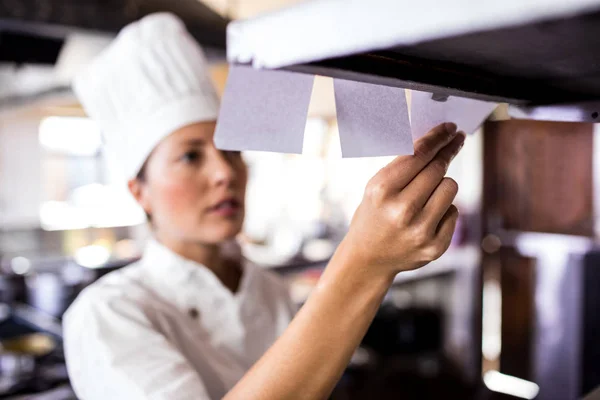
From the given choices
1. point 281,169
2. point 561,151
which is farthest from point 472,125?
point 281,169

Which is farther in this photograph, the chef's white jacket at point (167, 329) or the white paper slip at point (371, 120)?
the chef's white jacket at point (167, 329)

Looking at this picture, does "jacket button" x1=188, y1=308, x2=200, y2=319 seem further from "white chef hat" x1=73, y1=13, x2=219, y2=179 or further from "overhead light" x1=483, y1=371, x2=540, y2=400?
"overhead light" x1=483, y1=371, x2=540, y2=400

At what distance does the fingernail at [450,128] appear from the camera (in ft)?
1.88

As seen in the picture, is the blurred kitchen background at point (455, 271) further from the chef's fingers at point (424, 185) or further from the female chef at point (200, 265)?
the chef's fingers at point (424, 185)

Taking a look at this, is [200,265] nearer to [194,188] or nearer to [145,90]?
[194,188]

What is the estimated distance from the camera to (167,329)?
990 millimetres

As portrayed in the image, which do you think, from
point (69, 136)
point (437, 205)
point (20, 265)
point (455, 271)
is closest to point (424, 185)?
point (437, 205)

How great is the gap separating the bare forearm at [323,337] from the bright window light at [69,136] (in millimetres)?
7364

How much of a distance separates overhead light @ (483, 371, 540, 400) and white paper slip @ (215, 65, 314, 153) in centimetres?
329

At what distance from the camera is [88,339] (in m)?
0.89

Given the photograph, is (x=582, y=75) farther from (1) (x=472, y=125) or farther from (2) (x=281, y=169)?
(2) (x=281, y=169)

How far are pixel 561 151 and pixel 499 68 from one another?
355cm

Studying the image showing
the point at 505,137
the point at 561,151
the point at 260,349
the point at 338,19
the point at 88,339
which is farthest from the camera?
the point at 505,137

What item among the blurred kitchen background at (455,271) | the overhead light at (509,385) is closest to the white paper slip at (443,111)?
the blurred kitchen background at (455,271)
